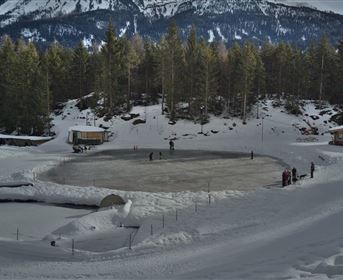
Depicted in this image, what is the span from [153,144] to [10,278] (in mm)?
46189

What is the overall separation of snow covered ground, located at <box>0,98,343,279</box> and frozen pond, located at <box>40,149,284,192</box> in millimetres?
2439

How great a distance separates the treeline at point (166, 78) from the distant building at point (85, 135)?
7.54 m

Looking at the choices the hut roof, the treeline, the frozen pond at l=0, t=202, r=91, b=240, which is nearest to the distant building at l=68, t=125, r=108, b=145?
the treeline

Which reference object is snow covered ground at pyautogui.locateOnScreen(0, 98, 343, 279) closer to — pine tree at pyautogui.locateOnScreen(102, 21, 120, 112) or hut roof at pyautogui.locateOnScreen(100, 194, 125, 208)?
hut roof at pyautogui.locateOnScreen(100, 194, 125, 208)

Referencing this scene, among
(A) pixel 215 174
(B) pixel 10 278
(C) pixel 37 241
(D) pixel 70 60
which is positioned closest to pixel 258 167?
(A) pixel 215 174

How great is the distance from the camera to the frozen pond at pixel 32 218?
21672 mm

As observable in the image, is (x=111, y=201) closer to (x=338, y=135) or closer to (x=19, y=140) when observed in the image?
(x=338, y=135)

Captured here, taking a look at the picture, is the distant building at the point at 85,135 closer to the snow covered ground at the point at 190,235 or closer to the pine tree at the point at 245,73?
the snow covered ground at the point at 190,235

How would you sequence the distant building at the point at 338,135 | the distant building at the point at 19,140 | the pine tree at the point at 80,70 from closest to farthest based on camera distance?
the distant building at the point at 338,135 → the distant building at the point at 19,140 → the pine tree at the point at 80,70

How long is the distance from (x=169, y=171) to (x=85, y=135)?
23.6m

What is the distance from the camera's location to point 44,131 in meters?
65.8

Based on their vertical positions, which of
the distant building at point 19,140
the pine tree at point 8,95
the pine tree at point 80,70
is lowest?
the distant building at point 19,140

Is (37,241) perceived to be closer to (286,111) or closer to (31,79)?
(31,79)

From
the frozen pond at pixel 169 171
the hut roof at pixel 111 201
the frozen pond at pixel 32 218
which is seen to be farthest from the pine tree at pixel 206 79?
the frozen pond at pixel 32 218
